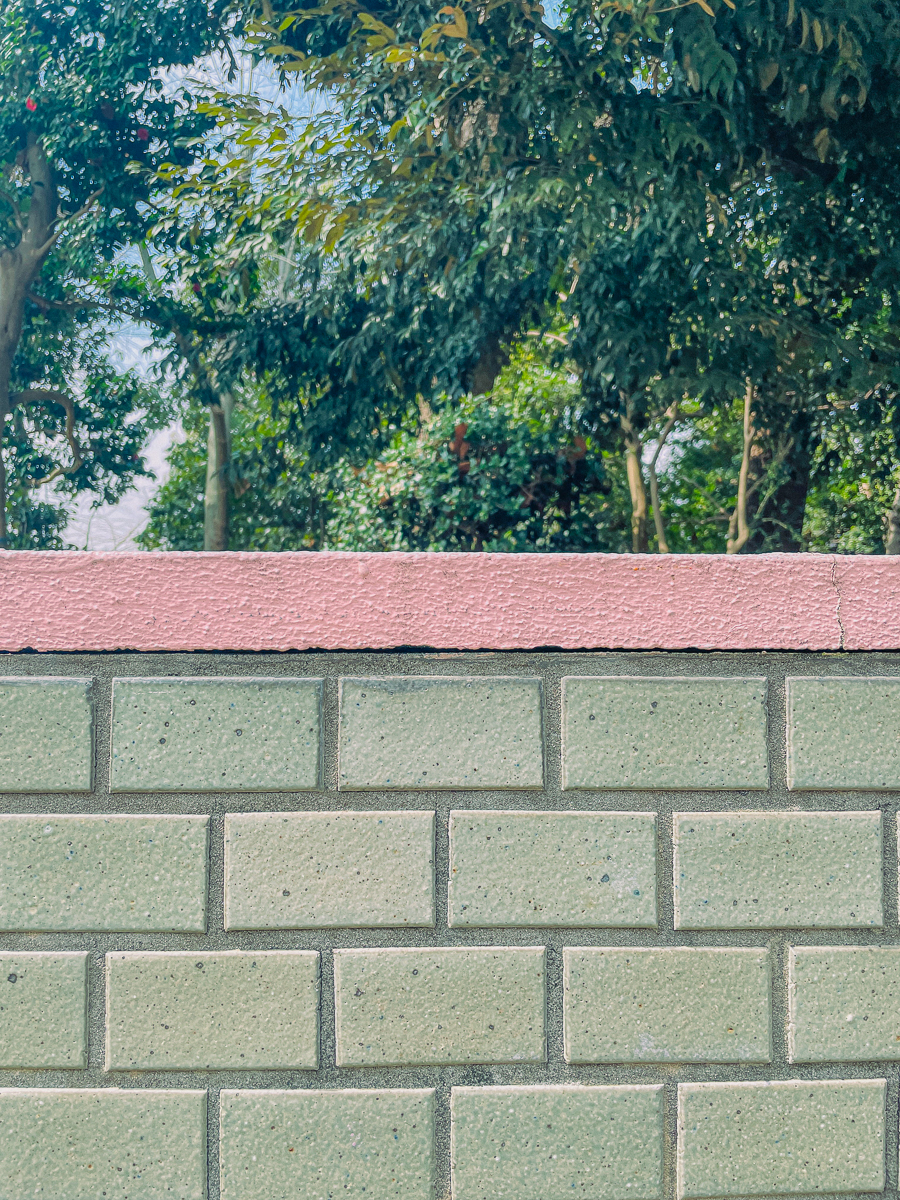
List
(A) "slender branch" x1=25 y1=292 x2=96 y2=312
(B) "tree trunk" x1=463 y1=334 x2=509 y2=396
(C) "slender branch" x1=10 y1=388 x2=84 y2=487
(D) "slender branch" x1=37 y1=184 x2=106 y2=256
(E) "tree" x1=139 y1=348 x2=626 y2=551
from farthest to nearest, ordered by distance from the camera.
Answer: (C) "slender branch" x1=10 y1=388 x2=84 y2=487 < (A) "slender branch" x1=25 y1=292 x2=96 y2=312 < (D) "slender branch" x1=37 y1=184 x2=106 y2=256 < (B) "tree trunk" x1=463 y1=334 x2=509 y2=396 < (E) "tree" x1=139 y1=348 x2=626 y2=551

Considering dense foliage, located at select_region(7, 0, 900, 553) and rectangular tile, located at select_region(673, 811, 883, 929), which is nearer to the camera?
rectangular tile, located at select_region(673, 811, 883, 929)

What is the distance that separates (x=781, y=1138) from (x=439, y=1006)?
71 cm

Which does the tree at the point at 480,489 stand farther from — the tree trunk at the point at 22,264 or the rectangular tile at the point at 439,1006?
the tree trunk at the point at 22,264

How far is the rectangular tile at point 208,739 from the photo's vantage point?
186cm

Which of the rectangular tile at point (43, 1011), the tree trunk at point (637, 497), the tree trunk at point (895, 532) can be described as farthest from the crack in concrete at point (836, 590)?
the tree trunk at point (637, 497)

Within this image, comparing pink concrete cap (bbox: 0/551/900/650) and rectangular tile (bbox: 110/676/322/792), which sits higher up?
pink concrete cap (bbox: 0/551/900/650)

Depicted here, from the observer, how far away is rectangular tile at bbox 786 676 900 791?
6.30 feet

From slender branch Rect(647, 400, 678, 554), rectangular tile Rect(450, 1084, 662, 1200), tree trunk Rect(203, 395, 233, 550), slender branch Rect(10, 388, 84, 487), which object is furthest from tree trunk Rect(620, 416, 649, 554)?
rectangular tile Rect(450, 1084, 662, 1200)

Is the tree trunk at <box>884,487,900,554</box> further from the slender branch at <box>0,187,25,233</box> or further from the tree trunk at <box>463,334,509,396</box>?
the slender branch at <box>0,187,25,233</box>

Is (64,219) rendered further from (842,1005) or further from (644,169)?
(842,1005)

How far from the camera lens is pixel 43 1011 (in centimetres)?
184

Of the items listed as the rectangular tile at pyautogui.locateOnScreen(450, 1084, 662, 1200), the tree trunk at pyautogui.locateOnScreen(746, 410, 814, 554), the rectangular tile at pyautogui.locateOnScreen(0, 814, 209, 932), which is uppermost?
the tree trunk at pyautogui.locateOnScreen(746, 410, 814, 554)

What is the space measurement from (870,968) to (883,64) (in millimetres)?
4591

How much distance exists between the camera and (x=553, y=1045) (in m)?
1.87
